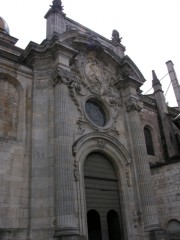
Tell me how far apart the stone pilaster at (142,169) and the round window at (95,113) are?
5.81 feet

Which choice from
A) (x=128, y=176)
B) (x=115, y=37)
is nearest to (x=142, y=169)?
(x=128, y=176)

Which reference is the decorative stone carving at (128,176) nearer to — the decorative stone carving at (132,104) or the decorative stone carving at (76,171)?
the decorative stone carving at (76,171)

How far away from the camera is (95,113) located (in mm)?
15367

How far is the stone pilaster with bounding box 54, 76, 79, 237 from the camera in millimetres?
10516

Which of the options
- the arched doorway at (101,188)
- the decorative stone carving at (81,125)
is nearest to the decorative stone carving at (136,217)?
the arched doorway at (101,188)

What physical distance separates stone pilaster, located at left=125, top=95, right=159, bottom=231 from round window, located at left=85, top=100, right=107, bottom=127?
1.77 meters

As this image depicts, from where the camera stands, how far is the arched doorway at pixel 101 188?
507 inches

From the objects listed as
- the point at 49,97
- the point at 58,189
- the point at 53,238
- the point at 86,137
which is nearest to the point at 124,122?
the point at 86,137

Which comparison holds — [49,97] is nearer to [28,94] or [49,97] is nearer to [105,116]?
[28,94]

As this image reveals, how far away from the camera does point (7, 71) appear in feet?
42.4

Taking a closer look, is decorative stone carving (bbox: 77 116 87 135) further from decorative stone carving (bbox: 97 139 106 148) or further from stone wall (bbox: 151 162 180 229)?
stone wall (bbox: 151 162 180 229)

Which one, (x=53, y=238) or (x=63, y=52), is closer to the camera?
(x=53, y=238)

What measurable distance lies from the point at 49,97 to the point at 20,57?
2.90 m

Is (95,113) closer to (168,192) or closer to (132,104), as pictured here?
(132,104)
